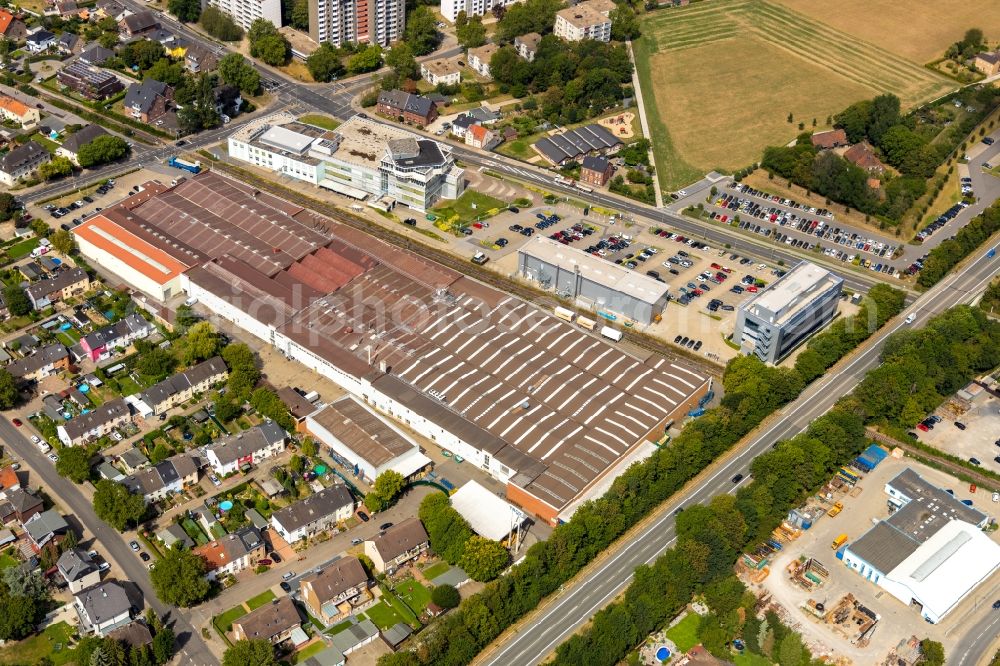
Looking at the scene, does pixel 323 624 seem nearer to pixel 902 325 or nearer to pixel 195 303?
pixel 195 303

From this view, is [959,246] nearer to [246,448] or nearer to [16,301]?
[246,448]

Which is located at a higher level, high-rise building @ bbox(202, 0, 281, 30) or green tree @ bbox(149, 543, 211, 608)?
high-rise building @ bbox(202, 0, 281, 30)

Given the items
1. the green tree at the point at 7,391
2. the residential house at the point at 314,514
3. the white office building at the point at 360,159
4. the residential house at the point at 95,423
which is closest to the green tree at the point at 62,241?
the green tree at the point at 7,391

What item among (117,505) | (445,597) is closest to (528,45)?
(117,505)

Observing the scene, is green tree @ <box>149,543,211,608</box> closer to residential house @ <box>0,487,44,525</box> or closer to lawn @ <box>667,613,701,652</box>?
residential house @ <box>0,487,44,525</box>

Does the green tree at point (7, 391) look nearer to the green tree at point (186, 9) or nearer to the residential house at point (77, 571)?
the residential house at point (77, 571)

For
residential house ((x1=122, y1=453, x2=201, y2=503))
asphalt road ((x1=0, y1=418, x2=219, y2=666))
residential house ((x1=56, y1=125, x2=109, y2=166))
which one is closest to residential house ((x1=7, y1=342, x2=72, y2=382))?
asphalt road ((x1=0, y1=418, x2=219, y2=666))
